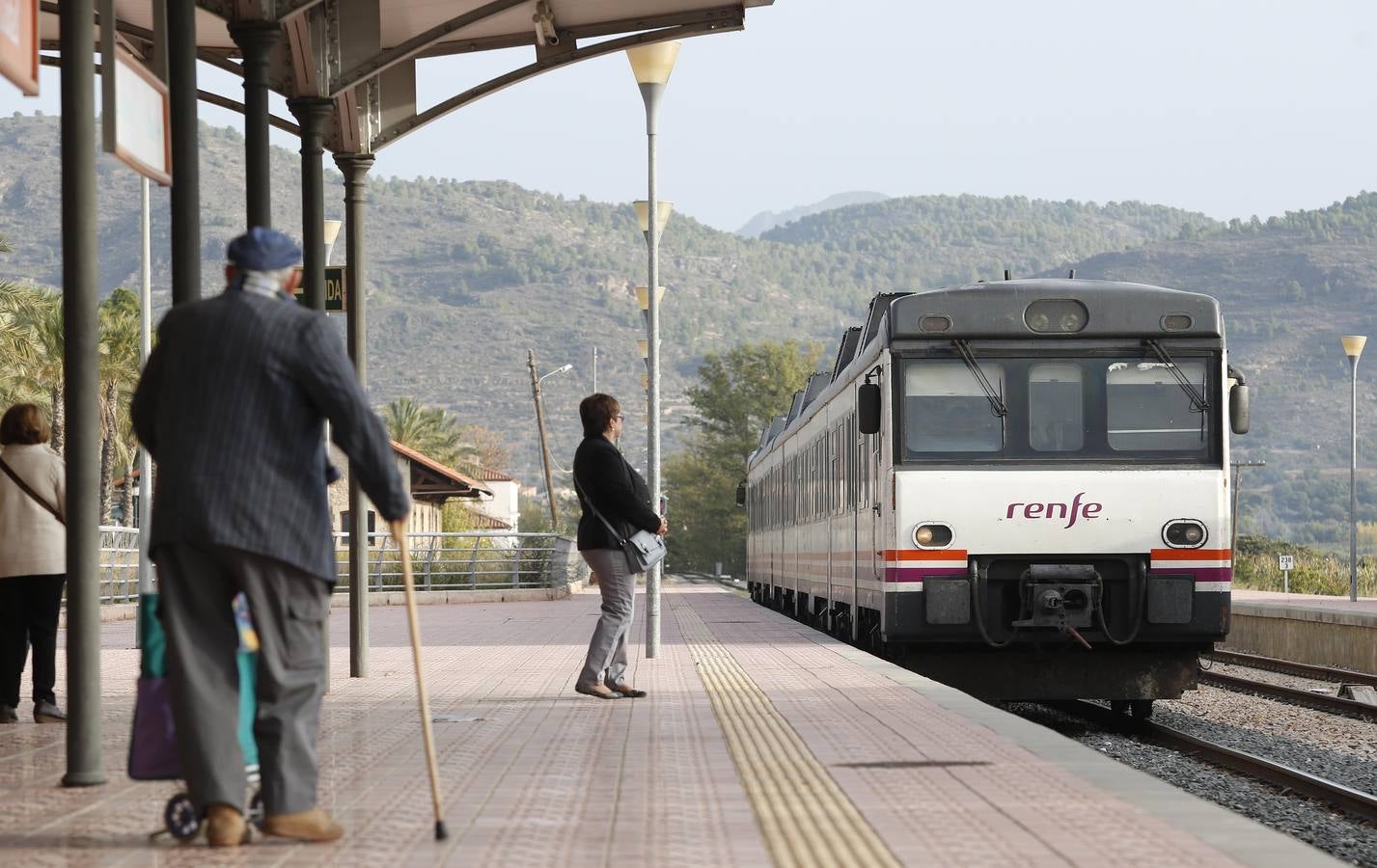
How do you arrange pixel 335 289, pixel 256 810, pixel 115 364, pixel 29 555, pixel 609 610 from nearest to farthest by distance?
1. pixel 256 810
2. pixel 29 555
3. pixel 609 610
4. pixel 335 289
5. pixel 115 364

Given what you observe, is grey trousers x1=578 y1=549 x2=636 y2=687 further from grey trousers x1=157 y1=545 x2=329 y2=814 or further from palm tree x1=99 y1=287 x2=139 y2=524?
palm tree x1=99 y1=287 x2=139 y2=524

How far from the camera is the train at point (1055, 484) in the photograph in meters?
14.6

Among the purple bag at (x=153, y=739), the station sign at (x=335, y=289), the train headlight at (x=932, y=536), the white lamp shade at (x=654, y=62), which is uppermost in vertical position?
the white lamp shade at (x=654, y=62)

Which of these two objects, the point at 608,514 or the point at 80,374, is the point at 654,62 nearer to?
the point at 608,514

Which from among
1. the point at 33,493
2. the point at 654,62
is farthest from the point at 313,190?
the point at 654,62

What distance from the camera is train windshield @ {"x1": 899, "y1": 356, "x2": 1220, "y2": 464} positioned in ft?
49.1

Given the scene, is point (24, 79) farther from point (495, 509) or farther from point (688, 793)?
point (495, 509)

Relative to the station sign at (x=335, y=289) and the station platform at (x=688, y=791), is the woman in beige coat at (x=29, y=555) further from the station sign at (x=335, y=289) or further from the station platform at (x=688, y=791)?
the station sign at (x=335, y=289)

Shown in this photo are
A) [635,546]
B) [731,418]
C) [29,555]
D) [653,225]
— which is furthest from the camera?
[731,418]

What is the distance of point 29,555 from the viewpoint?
10758mm

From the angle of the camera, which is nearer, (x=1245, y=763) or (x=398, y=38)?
(x=1245, y=763)

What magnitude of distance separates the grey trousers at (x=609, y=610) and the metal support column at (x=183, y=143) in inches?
161

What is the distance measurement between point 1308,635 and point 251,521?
2270 centimetres

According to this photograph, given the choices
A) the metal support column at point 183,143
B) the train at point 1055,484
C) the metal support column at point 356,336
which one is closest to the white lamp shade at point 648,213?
the train at point 1055,484
